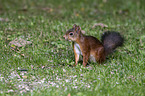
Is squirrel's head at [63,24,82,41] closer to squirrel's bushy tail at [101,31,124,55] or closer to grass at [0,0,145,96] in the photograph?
grass at [0,0,145,96]

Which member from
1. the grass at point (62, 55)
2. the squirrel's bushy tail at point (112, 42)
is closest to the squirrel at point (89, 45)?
the squirrel's bushy tail at point (112, 42)

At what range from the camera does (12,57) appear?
4949 millimetres

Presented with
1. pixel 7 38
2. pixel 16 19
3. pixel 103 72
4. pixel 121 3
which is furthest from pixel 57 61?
pixel 121 3

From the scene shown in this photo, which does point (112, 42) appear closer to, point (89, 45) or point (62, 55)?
point (89, 45)

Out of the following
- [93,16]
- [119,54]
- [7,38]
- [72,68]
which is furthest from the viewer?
[93,16]

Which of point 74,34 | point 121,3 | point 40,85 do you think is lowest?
point 40,85

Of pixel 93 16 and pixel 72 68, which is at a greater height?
pixel 93 16

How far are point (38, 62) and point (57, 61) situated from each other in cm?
36

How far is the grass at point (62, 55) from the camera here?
391cm

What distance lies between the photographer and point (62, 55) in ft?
17.3

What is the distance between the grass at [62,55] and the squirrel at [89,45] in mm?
149

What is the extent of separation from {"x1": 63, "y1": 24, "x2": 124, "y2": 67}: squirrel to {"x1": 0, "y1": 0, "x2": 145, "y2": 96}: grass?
15 cm

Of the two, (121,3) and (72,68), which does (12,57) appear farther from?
(121,3)

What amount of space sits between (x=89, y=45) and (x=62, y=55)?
0.73 m
